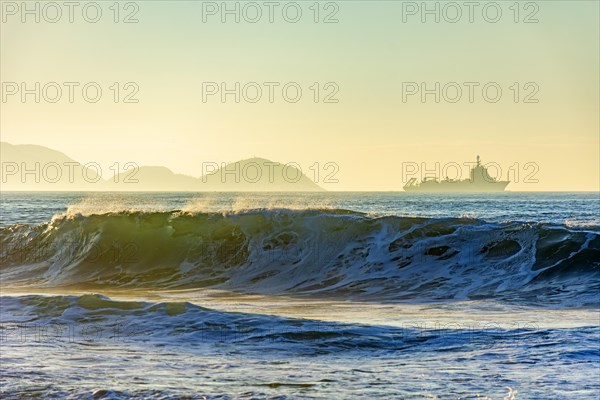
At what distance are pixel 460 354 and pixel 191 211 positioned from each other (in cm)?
2572

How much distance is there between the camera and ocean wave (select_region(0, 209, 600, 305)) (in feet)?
81.4

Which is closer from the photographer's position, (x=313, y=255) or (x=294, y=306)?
(x=294, y=306)

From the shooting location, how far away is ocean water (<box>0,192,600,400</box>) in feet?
37.9

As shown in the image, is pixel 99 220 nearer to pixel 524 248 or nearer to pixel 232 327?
pixel 524 248

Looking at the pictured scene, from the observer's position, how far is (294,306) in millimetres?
21016

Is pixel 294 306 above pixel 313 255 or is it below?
below

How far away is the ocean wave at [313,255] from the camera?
977 inches

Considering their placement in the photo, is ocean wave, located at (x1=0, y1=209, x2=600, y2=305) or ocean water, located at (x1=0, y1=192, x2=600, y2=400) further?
ocean wave, located at (x1=0, y1=209, x2=600, y2=305)

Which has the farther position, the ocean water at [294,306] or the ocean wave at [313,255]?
the ocean wave at [313,255]

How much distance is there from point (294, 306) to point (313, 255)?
364 inches

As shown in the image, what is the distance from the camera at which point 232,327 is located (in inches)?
635

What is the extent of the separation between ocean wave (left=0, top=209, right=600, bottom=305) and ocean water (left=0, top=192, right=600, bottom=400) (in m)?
0.09

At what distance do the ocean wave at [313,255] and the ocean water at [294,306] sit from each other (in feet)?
0.30

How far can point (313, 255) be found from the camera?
30219mm
